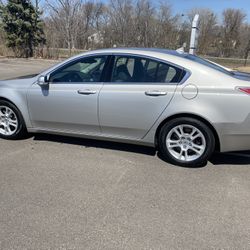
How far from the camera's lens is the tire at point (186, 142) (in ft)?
13.0

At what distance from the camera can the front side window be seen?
4.41m

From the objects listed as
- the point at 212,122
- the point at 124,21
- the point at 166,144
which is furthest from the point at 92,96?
the point at 124,21

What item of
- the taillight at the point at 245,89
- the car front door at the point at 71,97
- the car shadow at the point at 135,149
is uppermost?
the taillight at the point at 245,89

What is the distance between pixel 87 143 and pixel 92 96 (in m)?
0.99

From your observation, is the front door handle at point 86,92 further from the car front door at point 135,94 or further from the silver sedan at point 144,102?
the car front door at point 135,94

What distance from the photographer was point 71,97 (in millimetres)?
4445

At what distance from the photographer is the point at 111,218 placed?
2939 millimetres

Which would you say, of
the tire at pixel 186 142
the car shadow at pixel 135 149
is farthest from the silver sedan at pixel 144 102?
the car shadow at pixel 135 149

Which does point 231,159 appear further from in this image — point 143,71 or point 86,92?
point 86,92

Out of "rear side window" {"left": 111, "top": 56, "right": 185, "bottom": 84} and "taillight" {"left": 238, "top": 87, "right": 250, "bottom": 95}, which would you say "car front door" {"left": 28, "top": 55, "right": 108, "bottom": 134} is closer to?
"rear side window" {"left": 111, "top": 56, "right": 185, "bottom": 84}

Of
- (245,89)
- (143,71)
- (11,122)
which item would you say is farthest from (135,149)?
(11,122)

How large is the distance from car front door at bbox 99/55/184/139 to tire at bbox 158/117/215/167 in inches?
10.3

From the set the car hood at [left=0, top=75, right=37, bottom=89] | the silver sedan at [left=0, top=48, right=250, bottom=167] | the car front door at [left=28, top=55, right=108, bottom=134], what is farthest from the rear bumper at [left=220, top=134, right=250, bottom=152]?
the car hood at [left=0, top=75, right=37, bottom=89]

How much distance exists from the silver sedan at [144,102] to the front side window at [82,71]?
0.01m
